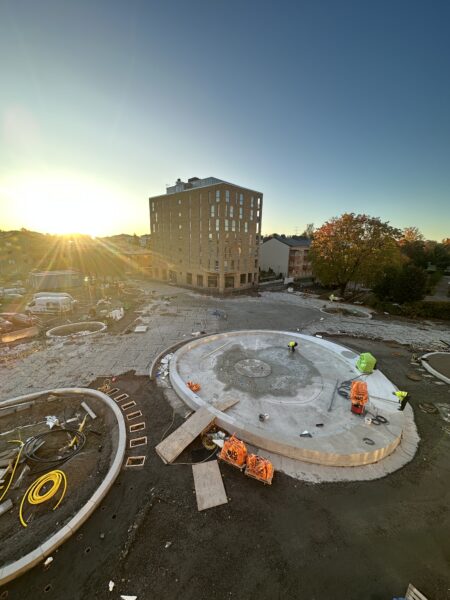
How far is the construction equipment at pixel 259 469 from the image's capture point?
7.46 m

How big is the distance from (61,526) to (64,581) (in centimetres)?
141

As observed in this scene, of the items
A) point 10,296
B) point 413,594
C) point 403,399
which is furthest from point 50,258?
point 413,594

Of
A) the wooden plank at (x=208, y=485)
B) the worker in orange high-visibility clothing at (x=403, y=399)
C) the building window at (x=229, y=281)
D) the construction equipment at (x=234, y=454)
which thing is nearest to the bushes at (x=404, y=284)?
the worker in orange high-visibility clothing at (x=403, y=399)

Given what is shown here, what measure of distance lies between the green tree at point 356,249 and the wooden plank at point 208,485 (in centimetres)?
3232

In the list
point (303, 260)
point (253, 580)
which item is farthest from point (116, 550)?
point (303, 260)

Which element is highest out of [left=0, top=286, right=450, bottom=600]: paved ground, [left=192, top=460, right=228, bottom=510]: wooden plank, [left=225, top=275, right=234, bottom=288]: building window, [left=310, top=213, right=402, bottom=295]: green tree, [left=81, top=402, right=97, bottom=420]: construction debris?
[left=310, top=213, right=402, bottom=295]: green tree

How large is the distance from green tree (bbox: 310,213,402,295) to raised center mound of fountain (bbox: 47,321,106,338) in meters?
31.2

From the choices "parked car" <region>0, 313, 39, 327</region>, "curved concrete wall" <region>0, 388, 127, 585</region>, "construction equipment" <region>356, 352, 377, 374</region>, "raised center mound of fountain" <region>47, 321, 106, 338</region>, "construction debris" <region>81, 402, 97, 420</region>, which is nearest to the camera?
"curved concrete wall" <region>0, 388, 127, 585</region>

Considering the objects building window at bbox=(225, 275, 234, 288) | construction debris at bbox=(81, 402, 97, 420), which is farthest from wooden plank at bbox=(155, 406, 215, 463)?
building window at bbox=(225, 275, 234, 288)

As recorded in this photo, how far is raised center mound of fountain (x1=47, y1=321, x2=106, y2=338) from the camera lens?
20.2m

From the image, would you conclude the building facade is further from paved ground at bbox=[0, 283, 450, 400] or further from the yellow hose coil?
the yellow hose coil

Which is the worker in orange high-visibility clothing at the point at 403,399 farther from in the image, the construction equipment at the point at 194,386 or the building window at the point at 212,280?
the building window at the point at 212,280

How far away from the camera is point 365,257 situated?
31.6m

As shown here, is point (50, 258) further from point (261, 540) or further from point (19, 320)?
point (261, 540)
